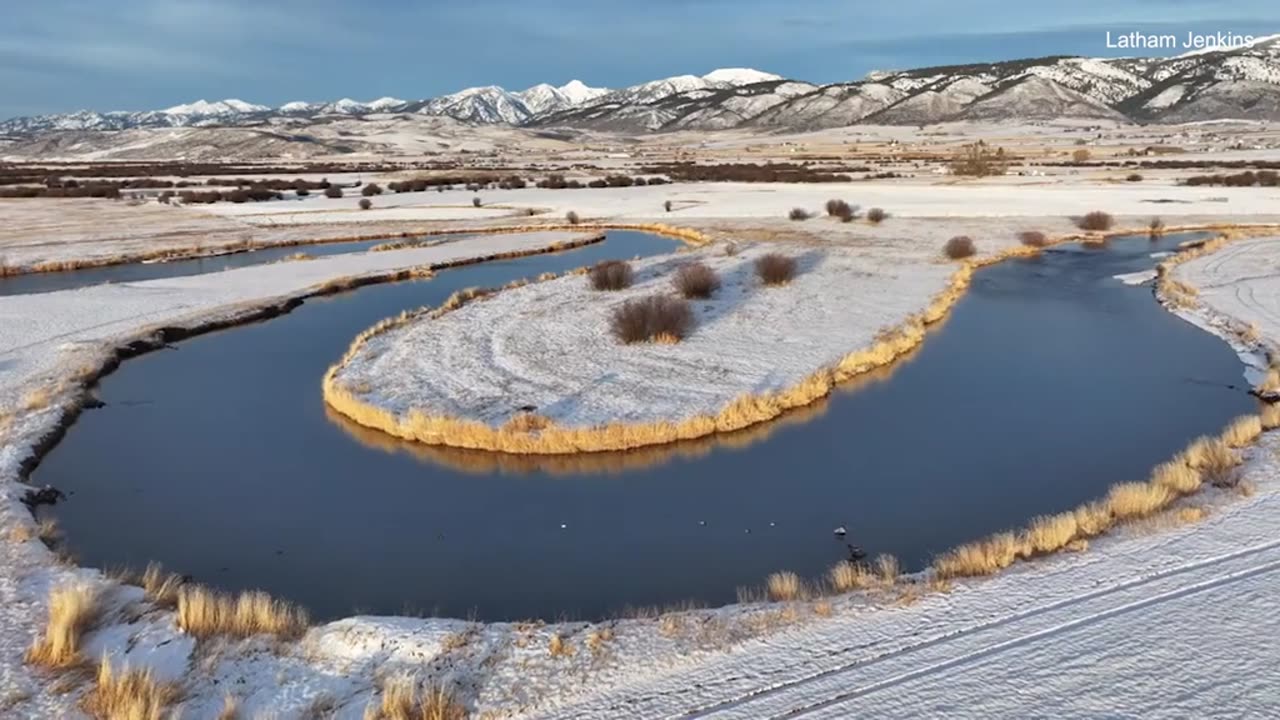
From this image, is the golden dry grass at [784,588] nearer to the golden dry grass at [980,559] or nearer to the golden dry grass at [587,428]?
the golden dry grass at [980,559]

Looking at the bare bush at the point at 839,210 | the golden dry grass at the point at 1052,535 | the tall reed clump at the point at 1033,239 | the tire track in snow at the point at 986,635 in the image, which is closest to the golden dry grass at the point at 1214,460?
the tire track in snow at the point at 986,635

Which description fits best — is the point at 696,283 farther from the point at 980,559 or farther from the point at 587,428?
the point at 980,559

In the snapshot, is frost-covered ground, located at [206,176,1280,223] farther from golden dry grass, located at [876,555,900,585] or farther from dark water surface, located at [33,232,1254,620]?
golden dry grass, located at [876,555,900,585]

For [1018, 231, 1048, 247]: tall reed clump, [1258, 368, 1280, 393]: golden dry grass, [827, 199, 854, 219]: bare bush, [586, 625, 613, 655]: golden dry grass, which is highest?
[827, 199, 854, 219]: bare bush

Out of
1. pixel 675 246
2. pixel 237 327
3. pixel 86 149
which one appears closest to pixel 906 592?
pixel 237 327

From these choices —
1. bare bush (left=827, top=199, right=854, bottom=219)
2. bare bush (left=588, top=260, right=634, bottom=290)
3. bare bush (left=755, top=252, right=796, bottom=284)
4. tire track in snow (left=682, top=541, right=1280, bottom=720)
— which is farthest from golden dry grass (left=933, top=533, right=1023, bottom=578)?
bare bush (left=827, top=199, right=854, bottom=219)

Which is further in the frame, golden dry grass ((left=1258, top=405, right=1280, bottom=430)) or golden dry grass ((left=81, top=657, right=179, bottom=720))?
golden dry grass ((left=1258, top=405, right=1280, bottom=430))

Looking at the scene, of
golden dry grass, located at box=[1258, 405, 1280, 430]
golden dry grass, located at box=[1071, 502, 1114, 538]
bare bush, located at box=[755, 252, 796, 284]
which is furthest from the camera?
bare bush, located at box=[755, 252, 796, 284]

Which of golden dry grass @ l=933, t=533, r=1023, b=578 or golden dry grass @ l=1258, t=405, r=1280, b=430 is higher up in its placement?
golden dry grass @ l=933, t=533, r=1023, b=578
